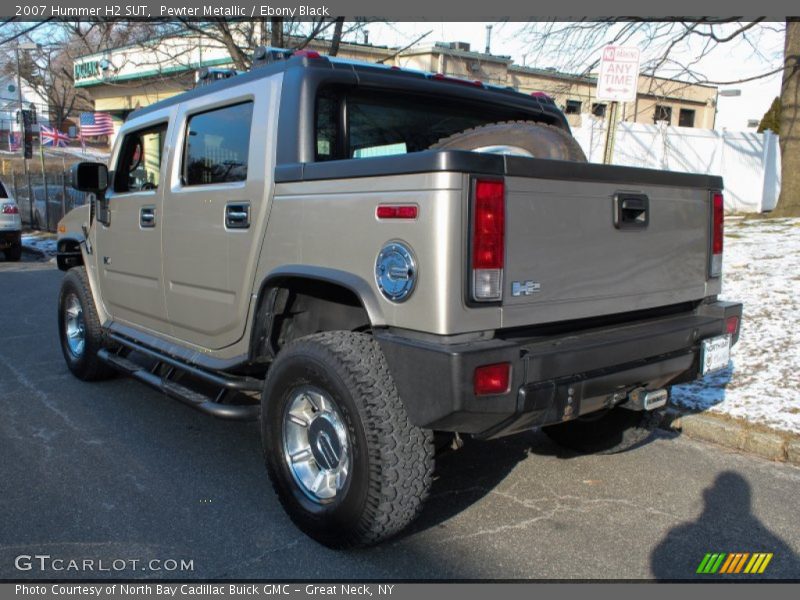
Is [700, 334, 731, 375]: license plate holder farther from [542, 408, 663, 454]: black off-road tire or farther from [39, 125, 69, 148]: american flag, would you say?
[39, 125, 69, 148]: american flag

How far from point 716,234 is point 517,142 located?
3.87 ft

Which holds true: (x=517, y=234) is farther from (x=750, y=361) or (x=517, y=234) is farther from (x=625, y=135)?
(x=625, y=135)

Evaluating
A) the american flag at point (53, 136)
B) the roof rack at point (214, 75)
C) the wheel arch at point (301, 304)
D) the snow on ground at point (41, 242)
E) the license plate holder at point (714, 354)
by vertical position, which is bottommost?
the snow on ground at point (41, 242)

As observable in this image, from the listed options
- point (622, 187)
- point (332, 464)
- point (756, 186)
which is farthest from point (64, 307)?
point (756, 186)

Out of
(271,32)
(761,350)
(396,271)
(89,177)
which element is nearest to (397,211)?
(396,271)

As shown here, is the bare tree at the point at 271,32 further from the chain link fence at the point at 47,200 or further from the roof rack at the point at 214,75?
the chain link fence at the point at 47,200

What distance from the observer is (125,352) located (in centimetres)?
529

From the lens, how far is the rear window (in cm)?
352

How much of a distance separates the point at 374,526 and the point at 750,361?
397 centimetres

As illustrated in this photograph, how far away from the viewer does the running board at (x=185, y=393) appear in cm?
368

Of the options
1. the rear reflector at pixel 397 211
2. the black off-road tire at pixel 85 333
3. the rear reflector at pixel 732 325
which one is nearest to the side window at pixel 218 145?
the rear reflector at pixel 397 211

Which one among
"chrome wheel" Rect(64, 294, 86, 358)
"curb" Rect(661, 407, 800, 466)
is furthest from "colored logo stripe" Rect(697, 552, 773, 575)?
"chrome wheel" Rect(64, 294, 86, 358)

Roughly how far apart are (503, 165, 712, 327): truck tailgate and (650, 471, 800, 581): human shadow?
1.12 m

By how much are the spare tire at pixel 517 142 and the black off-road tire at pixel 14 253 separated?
1445 centimetres
